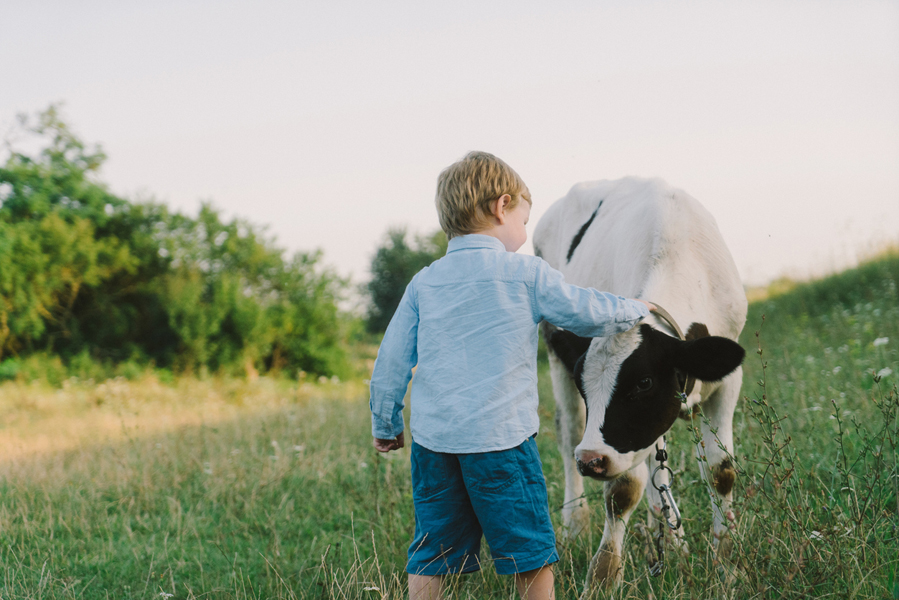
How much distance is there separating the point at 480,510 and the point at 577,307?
745 millimetres

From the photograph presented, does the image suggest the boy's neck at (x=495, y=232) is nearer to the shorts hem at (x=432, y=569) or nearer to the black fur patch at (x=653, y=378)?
the black fur patch at (x=653, y=378)

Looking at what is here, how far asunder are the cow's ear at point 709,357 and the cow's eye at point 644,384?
5.6 inches

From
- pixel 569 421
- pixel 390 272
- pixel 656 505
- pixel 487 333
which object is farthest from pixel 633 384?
pixel 390 272

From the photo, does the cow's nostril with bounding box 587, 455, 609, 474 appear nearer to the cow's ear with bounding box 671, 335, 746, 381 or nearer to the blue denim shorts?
the blue denim shorts

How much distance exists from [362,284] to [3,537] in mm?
26982

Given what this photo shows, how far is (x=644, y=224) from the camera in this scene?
3.17m

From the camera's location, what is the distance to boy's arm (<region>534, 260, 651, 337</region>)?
208 centimetres

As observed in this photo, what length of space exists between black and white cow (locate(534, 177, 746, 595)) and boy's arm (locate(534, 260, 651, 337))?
0.86ft

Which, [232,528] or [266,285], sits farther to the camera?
[266,285]

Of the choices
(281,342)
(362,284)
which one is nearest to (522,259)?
(281,342)

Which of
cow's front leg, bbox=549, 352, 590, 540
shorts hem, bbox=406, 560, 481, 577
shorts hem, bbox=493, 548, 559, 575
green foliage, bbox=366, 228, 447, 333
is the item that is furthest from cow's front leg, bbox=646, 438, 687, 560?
green foliage, bbox=366, 228, 447, 333

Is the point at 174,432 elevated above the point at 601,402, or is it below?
below

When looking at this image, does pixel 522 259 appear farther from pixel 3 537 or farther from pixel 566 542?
pixel 3 537

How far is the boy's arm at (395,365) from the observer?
2262 millimetres
